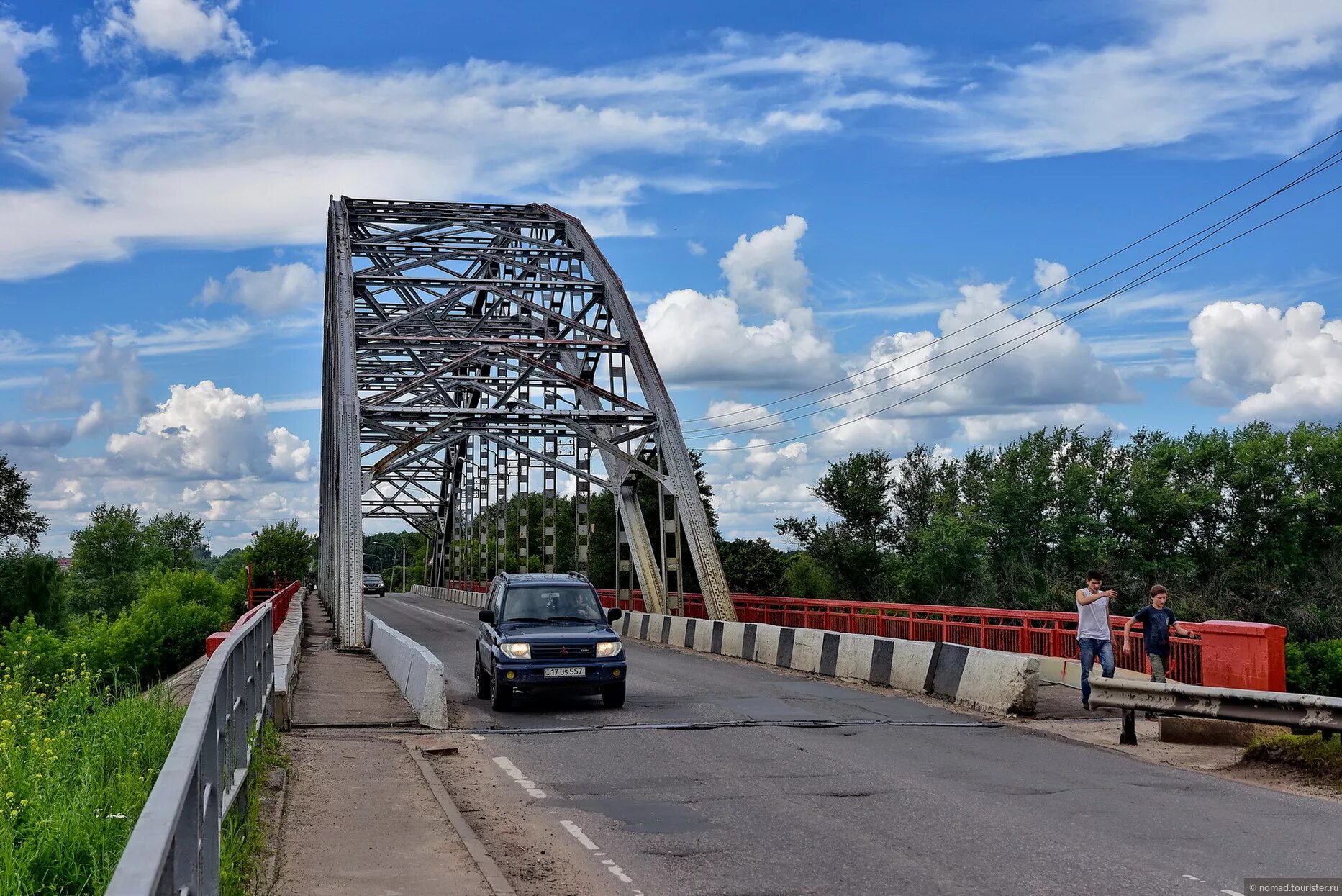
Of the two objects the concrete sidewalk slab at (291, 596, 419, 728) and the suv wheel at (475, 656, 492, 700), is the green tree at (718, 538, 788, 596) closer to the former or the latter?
the concrete sidewalk slab at (291, 596, 419, 728)

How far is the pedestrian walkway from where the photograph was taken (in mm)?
7043

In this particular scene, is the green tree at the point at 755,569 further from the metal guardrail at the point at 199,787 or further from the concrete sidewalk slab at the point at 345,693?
the metal guardrail at the point at 199,787

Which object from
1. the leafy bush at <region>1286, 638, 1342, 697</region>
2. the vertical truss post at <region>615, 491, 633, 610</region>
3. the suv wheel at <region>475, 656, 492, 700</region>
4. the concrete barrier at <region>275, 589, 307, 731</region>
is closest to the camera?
the concrete barrier at <region>275, 589, 307, 731</region>

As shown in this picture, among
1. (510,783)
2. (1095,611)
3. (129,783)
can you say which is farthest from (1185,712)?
(129,783)

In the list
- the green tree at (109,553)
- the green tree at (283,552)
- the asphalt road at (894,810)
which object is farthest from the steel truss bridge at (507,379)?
the green tree at (109,553)

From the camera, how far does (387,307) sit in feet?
151

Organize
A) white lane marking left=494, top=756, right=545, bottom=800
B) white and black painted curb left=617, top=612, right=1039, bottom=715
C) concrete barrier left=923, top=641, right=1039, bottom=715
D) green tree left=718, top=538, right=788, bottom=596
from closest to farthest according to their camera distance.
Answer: white lane marking left=494, top=756, right=545, bottom=800, concrete barrier left=923, top=641, right=1039, bottom=715, white and black painted curb left=617, top=612, right=1039, bottom=715, green tree left=718, top=538, right=788, bottom=596

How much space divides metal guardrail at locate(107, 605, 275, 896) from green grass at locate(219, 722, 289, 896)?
6.2 inches

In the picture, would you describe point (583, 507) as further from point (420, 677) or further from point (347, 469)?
point (420, 677)

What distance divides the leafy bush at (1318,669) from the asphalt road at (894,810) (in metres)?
26.5

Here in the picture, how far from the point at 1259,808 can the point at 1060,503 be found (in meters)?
42.8

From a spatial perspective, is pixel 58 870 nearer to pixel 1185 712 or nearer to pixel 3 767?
pixel 3 767

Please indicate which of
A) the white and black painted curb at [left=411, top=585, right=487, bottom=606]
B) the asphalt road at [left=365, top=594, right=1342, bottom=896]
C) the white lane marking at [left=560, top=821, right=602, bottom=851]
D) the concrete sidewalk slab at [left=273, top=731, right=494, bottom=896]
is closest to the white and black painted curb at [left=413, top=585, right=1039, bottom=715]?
the asphalt road at [left=365, top=594, right=1342, bottom=896]

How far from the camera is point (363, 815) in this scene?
8.88m
